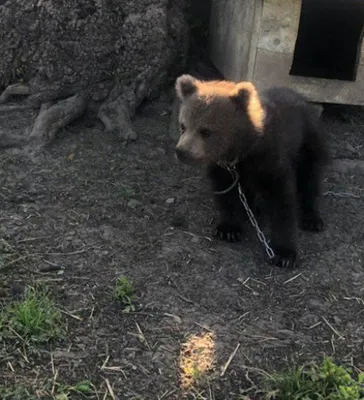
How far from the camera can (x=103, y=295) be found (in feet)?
11.3

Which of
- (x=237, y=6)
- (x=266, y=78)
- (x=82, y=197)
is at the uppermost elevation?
(x=237, y=6)

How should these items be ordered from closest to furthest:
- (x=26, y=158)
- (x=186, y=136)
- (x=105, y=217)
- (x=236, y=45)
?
(x=186, y=136) < (x=105, y=217) < (x=26, y=158) < (x=236, y=45)

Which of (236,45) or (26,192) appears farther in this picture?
(236,45)

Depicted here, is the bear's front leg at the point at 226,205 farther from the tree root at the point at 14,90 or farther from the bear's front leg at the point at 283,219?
the tree root at the point at 14,90

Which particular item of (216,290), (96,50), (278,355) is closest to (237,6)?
(96,50)

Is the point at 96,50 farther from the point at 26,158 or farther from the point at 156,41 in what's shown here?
the point at 26,158

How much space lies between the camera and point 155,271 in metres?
3.69

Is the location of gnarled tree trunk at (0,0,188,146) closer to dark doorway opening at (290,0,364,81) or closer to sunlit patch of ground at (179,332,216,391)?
dark doorway opening at (290,0,364,81)

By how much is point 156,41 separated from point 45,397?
3.53 m

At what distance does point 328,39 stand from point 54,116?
3397 mm

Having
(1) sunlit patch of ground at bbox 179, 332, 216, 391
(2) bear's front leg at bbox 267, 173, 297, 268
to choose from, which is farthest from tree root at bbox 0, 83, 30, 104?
(1) sunlit patch of ground at bbox 179, 332, 216, 391

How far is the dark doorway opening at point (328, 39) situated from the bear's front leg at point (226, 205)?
2.18 metres

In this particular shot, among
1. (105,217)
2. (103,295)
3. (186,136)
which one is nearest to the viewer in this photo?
→ (103,295)

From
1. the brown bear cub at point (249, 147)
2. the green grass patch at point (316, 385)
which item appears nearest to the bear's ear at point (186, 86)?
the brown bear cub at point (249, 147)
